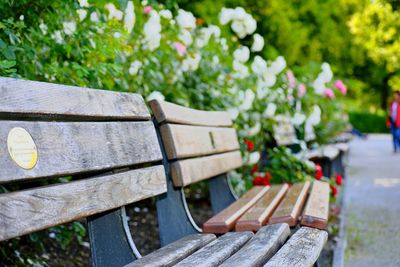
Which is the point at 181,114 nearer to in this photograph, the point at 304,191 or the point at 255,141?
the point at 304,191

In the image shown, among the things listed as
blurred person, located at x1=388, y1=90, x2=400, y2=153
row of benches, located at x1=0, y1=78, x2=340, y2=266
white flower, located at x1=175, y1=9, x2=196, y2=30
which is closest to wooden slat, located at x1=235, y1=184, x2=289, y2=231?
row of benches, located at x1=0, y1=78, x2=340, y2=266

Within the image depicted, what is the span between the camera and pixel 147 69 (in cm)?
414

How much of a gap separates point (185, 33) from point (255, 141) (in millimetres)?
1562

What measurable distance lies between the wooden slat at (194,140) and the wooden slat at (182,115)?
3 centimetres

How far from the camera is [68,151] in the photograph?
1903 mm

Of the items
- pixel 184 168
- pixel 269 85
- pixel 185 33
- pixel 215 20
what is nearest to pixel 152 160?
pixel 184 168

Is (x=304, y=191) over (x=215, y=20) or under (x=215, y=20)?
under

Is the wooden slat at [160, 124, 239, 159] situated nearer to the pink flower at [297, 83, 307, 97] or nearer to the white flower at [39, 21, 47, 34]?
the white flower at [39, 21, 47, 34]

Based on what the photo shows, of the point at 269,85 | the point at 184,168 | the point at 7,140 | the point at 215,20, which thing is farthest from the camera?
the point at 215,20

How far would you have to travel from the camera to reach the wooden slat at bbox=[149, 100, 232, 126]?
2.74m

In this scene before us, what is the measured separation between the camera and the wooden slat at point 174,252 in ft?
6.42

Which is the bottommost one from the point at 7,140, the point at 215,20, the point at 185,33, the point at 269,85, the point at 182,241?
the point at 182,241

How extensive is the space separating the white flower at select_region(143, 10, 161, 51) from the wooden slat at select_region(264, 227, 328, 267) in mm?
1849

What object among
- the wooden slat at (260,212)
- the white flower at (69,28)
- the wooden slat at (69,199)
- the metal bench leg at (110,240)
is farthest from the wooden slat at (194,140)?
the white flower at (69,28)
